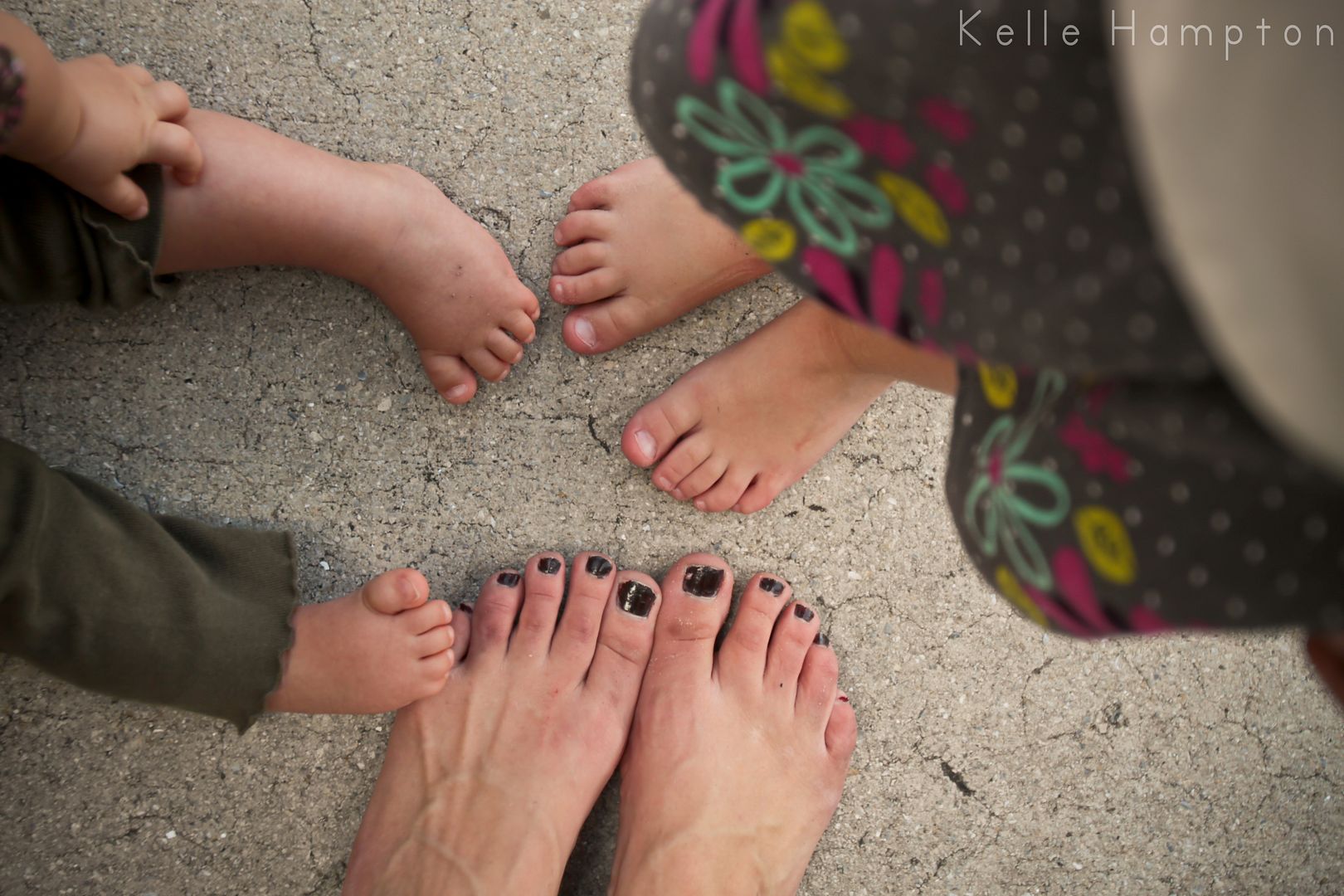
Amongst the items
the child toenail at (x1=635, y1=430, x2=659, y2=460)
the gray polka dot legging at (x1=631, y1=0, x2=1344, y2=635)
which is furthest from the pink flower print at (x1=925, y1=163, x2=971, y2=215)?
the child toenail at (x1=635, y1=430, x2=659, y2=460)

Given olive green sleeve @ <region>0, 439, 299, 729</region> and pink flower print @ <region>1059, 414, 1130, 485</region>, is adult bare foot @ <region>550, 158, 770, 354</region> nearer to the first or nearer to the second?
olive green sleeve @ <region>0, 439, 299, 729</region>

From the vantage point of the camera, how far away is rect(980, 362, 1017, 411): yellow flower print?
590 mm

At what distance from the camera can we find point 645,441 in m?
1.16

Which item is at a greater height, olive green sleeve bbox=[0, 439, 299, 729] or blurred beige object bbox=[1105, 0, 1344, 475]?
blurred beige object bbox=[1105, 0, 1344, 475]

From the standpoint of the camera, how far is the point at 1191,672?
1223mm

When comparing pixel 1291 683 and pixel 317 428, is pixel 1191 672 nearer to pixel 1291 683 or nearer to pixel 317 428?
pixel 1291 683

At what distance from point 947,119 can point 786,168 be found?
0.11 meters

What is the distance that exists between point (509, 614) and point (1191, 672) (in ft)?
2.87

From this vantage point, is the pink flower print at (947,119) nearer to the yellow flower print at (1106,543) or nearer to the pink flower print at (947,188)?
the pink flower print at (947,188)

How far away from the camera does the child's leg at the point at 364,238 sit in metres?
1.01

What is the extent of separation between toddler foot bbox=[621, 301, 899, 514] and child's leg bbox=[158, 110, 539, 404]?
0.66ft

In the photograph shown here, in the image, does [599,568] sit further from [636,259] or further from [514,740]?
[636,259]

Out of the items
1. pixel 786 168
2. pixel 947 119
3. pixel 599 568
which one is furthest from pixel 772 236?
pixel 599 568

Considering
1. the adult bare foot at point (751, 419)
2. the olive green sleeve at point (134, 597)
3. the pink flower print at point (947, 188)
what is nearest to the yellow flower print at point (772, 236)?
the pink flower print at point (947, 188)
